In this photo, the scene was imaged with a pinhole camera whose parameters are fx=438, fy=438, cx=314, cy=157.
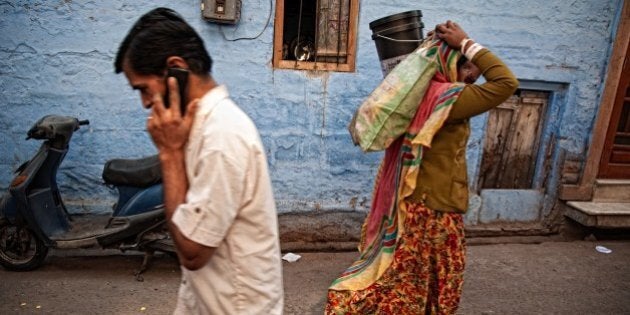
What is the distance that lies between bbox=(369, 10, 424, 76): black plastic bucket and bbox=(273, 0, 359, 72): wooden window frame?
4.89 feet

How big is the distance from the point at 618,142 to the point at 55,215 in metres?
6.05

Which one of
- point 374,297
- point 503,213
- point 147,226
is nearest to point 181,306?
point 374,297

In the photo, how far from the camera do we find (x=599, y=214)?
4.84 m

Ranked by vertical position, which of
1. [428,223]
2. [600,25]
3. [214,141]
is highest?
[600,25]

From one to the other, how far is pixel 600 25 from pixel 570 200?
1.96 metres

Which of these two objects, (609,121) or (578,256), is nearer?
(578,256)

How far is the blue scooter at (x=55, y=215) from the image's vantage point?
136 inches

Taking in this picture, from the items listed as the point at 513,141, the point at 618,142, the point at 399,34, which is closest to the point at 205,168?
→ the point at 399,34

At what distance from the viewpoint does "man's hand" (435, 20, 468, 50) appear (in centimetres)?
244

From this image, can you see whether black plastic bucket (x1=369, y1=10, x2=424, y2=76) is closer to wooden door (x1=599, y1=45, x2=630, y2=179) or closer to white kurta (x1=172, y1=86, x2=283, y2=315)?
white kurta (x1=172, y1=86, x2=283, y2=315)

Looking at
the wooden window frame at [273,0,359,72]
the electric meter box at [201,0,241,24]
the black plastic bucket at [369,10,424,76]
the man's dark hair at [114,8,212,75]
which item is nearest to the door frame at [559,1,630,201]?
the wooden window frame at [273,0,359,72]

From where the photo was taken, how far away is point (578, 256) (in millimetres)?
4695

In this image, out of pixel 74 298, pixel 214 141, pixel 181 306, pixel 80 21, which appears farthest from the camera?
pixel 80 21

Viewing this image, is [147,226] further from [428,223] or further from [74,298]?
[428,223]
